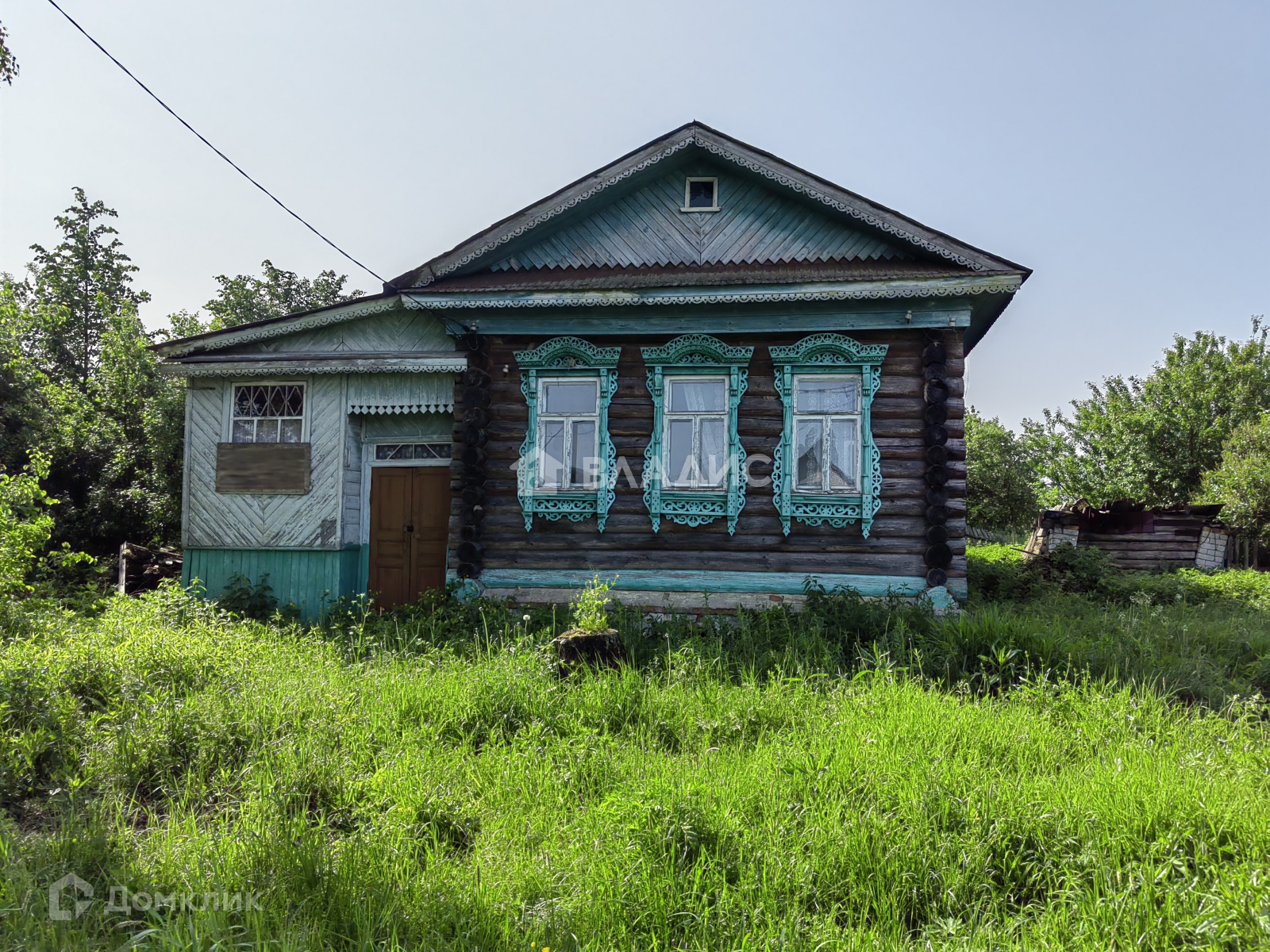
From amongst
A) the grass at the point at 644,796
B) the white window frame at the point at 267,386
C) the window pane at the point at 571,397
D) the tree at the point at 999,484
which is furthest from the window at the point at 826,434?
the tree at the point at 999,484

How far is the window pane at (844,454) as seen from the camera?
25.6ft

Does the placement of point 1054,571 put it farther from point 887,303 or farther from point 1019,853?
point 1019,853

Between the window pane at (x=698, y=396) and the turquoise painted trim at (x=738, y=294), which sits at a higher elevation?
the turquoise painted trim at (x=738, y=294)

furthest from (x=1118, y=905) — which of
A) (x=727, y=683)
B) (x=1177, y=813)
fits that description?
(x=727, y=683)

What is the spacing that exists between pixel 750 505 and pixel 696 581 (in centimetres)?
107

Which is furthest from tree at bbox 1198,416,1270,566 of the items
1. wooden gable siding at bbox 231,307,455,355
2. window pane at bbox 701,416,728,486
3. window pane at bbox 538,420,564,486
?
wooden gable siding at bbox 231,307,455,355

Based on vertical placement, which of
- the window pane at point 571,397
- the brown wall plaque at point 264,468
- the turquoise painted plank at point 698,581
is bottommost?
the turquoise painted plank at point 698,581

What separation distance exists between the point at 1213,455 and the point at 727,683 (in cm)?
2496

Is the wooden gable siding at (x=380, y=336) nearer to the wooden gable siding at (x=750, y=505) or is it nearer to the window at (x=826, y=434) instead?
the wooden gable siding at (x=750, y=505)

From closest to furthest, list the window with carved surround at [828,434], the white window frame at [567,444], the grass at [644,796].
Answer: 1. the grass at [644,796]
2. the window with carved surround at [828,434]
3. the white window frame at [567,444]

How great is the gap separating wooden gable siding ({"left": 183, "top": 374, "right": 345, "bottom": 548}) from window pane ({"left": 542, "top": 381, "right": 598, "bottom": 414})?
277cm

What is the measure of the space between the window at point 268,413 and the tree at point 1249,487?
61.0 feet

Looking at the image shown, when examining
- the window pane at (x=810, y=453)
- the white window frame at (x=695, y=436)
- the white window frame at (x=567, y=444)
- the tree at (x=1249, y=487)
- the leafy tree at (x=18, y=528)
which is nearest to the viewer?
the leafy tree at (x=18, y=528)

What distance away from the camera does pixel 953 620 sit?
21.2 feet
